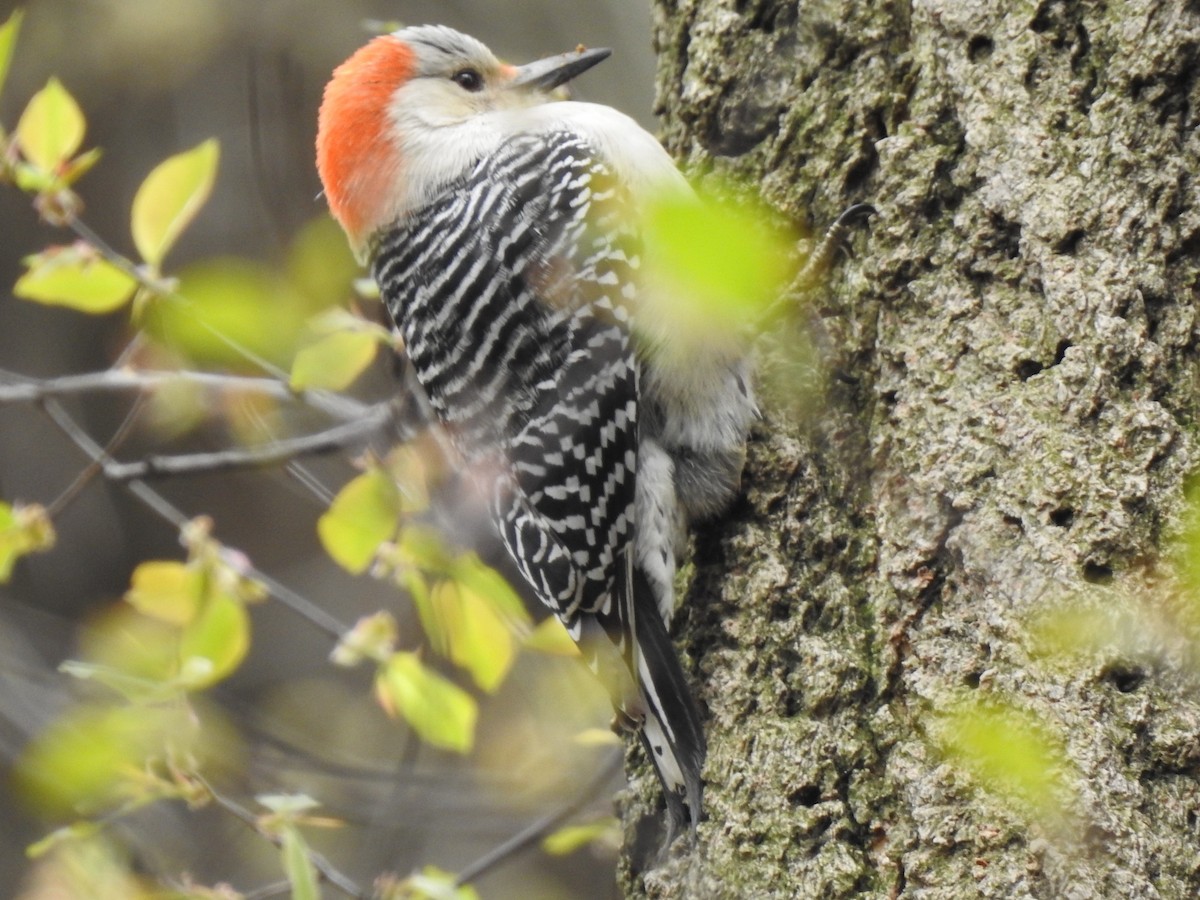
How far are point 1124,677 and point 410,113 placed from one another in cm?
250

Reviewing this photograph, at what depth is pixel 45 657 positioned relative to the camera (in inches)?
237

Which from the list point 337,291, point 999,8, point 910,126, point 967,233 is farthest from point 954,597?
point 337,291

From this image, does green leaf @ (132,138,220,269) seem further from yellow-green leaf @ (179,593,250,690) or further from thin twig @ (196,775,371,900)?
thin twig @ (196,775,371,900)

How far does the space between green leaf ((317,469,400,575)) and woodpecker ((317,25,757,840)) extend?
23 centimetres

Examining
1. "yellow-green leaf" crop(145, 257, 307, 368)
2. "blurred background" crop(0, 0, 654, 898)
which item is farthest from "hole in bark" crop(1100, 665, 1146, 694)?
"blurred background" crop(0, 0, 654, 898)

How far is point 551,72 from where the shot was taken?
356cm

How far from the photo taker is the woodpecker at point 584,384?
2.70 meters

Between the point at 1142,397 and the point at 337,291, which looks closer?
the point at 1142,397

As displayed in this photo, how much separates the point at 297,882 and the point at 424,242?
1.61 m

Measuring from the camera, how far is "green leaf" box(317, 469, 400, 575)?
302 centimetres

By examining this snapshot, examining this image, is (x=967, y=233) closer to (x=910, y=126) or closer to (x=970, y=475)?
(x=910, y=126)

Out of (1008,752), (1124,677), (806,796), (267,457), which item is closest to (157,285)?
(267,457)

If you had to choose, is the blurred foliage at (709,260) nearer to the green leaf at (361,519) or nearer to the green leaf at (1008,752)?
the green leaf at (1008,752)

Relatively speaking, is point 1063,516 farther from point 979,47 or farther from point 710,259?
point 979,47
